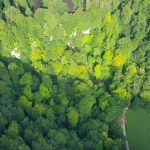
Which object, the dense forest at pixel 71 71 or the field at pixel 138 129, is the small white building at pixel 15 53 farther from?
the field at pixel 138 129

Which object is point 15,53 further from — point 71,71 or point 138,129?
point 138,129

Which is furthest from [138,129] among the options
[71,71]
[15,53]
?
[15,53]

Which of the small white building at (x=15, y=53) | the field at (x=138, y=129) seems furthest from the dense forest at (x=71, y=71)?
the field at (x=138, y=129)

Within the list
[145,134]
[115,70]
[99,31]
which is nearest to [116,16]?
[99,31]

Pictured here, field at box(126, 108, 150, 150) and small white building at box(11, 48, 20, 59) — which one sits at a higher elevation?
small white building at box(11, 48, 20, 59)

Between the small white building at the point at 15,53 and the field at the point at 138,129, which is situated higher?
the small white building at the point at 15,53

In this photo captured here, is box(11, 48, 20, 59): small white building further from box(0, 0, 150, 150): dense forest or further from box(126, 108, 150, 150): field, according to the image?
box(126, 108, 150, 150): field

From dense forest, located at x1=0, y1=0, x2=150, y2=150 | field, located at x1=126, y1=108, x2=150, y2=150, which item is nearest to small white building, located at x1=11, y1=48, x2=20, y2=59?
dense forest, located at x1=0, y1=0, x2=150, y2=150
